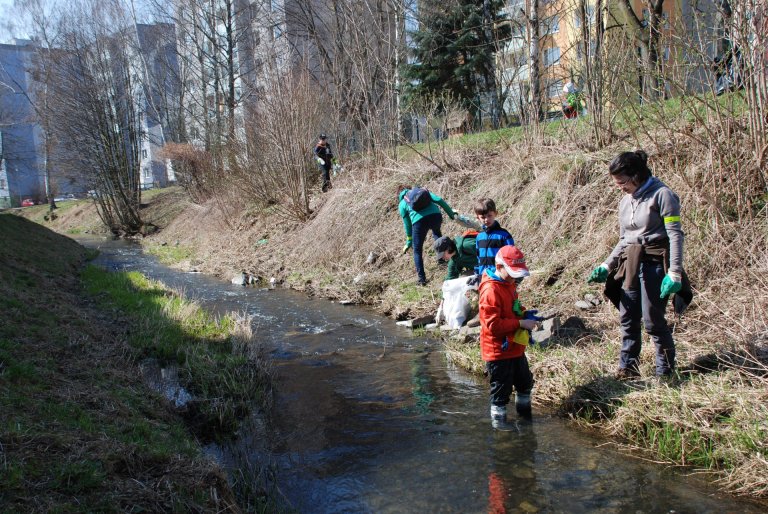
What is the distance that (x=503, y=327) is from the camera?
454 centimetres

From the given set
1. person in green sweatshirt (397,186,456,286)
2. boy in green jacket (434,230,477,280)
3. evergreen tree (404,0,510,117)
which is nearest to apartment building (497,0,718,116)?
person in green sweatshirt (397,186,456,286)

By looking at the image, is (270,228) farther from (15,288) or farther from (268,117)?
(15,288)

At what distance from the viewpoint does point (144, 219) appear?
3145 cm

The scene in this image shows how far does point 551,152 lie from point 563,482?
7.48 meters

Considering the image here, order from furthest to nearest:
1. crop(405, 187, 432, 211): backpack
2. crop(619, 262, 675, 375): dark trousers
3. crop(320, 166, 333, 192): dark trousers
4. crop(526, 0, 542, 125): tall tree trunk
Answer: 1. crop(320, 166, 333, 192): dark trousers
2. crop(526, 0, 542, 125): tall tree trunk
3. crop(405, 187, 432, 211): backpack
4. crop(619, 262, 675, 375): dark trousers

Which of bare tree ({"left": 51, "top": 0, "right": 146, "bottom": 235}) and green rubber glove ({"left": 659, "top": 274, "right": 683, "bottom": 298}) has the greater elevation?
bare tree ({"left": 51, "top": 0, "right": 146, "bottom": 235})

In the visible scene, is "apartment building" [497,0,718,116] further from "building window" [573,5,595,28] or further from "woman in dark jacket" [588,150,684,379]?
"woman in dark jacket" [588,150,684,379]

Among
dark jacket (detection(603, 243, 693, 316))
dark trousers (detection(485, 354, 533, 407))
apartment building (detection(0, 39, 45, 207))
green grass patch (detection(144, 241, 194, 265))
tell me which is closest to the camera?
dark jacket (detection(603, 243, 693, 316))

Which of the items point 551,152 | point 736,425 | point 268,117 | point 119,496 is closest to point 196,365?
point 119,496

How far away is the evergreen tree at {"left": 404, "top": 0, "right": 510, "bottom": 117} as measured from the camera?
19391 mm

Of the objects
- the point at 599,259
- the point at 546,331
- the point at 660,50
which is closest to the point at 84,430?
the point at 546,331

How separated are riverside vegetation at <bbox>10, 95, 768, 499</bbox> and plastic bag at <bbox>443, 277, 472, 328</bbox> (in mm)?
537

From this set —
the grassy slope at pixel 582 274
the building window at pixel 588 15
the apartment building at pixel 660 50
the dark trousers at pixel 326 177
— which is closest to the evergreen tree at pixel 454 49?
the dark trousers at pixel 326 177

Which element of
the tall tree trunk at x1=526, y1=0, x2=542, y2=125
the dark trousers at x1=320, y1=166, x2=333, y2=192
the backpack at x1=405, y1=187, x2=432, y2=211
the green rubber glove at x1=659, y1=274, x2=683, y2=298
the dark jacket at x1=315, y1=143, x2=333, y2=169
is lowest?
the green rubber glove at x1=659, y1=274, x2=683, y2=298
